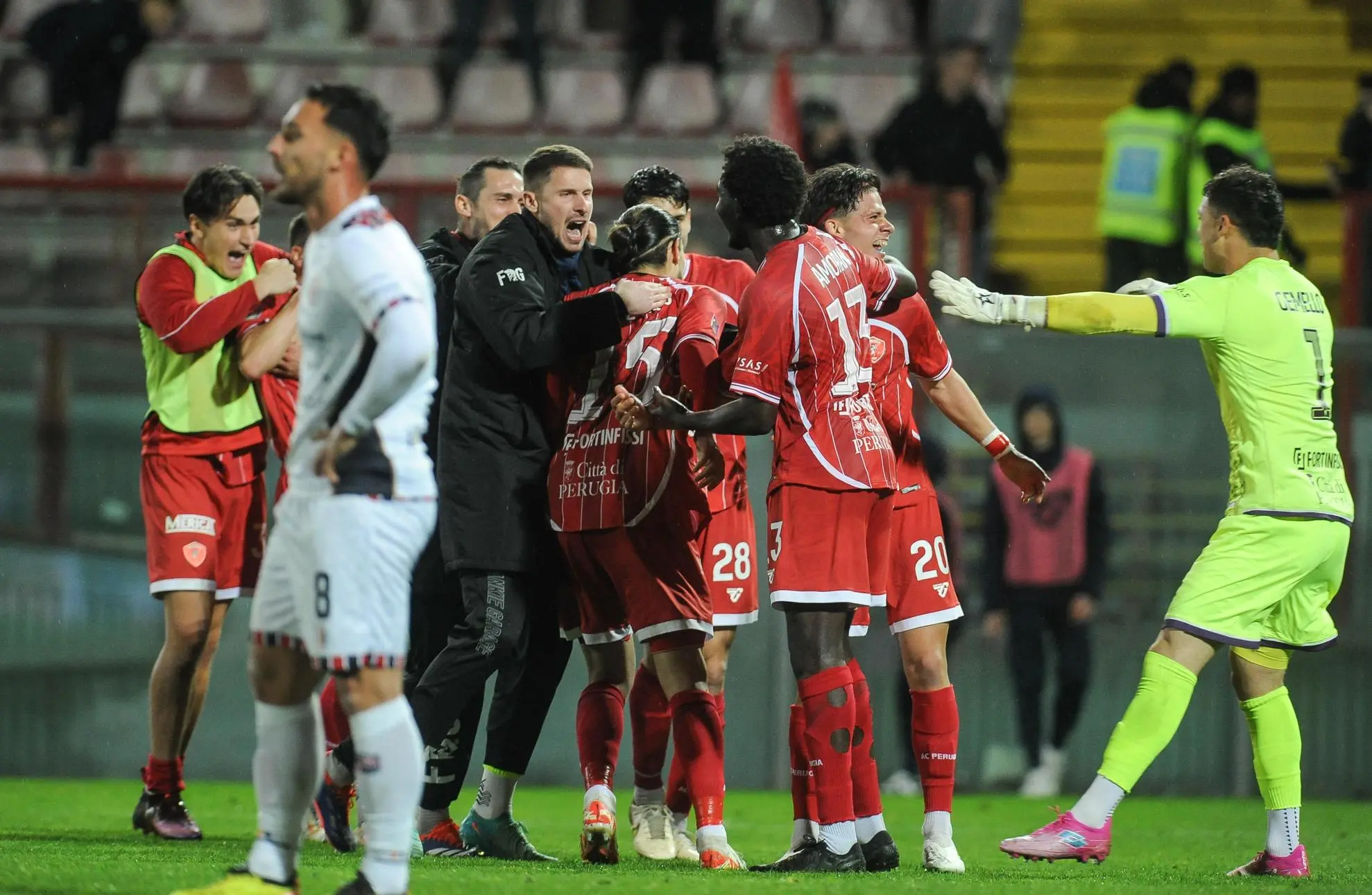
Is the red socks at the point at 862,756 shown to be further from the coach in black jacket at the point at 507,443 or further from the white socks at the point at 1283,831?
the white socks at the point at 1283,831

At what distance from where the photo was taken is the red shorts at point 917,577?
19.9ft

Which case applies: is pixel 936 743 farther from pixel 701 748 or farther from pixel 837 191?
pixel 837 191

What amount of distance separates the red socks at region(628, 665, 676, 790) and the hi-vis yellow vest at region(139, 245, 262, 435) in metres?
1.95

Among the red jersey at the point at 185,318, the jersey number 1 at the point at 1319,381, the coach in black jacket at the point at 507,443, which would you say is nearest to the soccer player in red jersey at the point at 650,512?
the coach in black jacket at the point at 507,443

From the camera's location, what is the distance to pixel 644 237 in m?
5.76

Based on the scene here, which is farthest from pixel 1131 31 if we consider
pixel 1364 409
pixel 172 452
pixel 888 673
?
pixel 172 452

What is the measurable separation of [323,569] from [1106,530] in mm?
7000

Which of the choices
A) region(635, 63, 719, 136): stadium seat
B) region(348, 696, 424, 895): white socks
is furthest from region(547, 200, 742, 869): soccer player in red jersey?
region(635, 63, 719, 136): stadium seat

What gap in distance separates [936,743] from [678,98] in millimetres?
9910

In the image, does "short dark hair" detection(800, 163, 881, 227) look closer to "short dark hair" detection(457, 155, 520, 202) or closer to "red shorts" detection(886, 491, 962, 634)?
"red shorts" detection(886, 491, 962, 634)

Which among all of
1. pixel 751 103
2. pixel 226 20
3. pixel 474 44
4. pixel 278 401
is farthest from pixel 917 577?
pixel 226 20

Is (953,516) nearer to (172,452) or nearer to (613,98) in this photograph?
(172,452)

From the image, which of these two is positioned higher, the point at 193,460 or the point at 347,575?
the point at 193,460

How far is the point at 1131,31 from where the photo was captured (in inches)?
642
